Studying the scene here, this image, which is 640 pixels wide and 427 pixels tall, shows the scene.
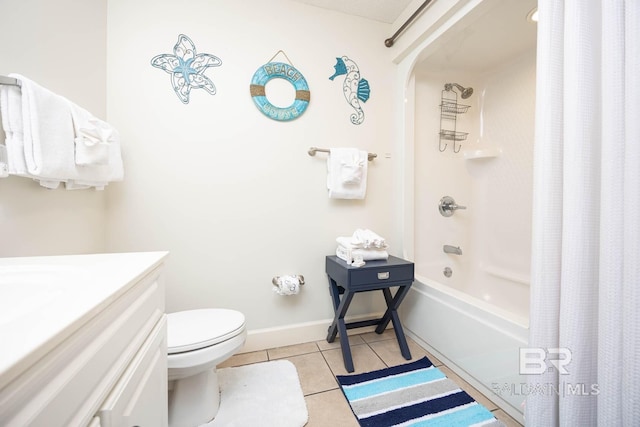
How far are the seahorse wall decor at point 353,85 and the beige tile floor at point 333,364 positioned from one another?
1608 mm

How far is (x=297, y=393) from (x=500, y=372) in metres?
0.99

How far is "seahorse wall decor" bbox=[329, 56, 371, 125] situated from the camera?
178cm

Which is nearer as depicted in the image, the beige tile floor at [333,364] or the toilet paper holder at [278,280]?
the beige tile floor at [333,364]

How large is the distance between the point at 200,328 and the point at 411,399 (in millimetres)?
1086

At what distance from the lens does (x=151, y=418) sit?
69 centimetres

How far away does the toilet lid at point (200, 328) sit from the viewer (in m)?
1.01

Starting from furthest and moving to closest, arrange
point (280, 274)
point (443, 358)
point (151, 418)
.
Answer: point (280, 274) < point (443, 358) < point (151, 418)

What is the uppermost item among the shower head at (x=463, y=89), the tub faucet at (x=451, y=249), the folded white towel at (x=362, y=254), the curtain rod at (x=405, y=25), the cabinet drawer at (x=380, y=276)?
the curtain rod at (x=405, y=25)

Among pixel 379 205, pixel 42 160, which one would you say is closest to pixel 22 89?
pixel 42 160

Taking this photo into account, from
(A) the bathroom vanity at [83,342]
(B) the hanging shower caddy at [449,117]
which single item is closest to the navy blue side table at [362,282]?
(A) the bathroom vanity at [83,342]

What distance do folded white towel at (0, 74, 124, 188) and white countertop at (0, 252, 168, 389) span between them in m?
0.35

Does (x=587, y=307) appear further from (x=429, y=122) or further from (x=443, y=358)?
(x=429, y=122)

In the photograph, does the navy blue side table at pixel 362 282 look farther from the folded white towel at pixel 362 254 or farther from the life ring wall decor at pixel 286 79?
the life ring wall decor at pixel 286 79

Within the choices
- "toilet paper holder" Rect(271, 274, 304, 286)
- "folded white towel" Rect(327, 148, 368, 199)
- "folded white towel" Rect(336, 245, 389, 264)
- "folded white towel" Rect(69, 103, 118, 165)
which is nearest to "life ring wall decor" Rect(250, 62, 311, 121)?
"folded white towel" Rect(327, 148, 368, 199)
